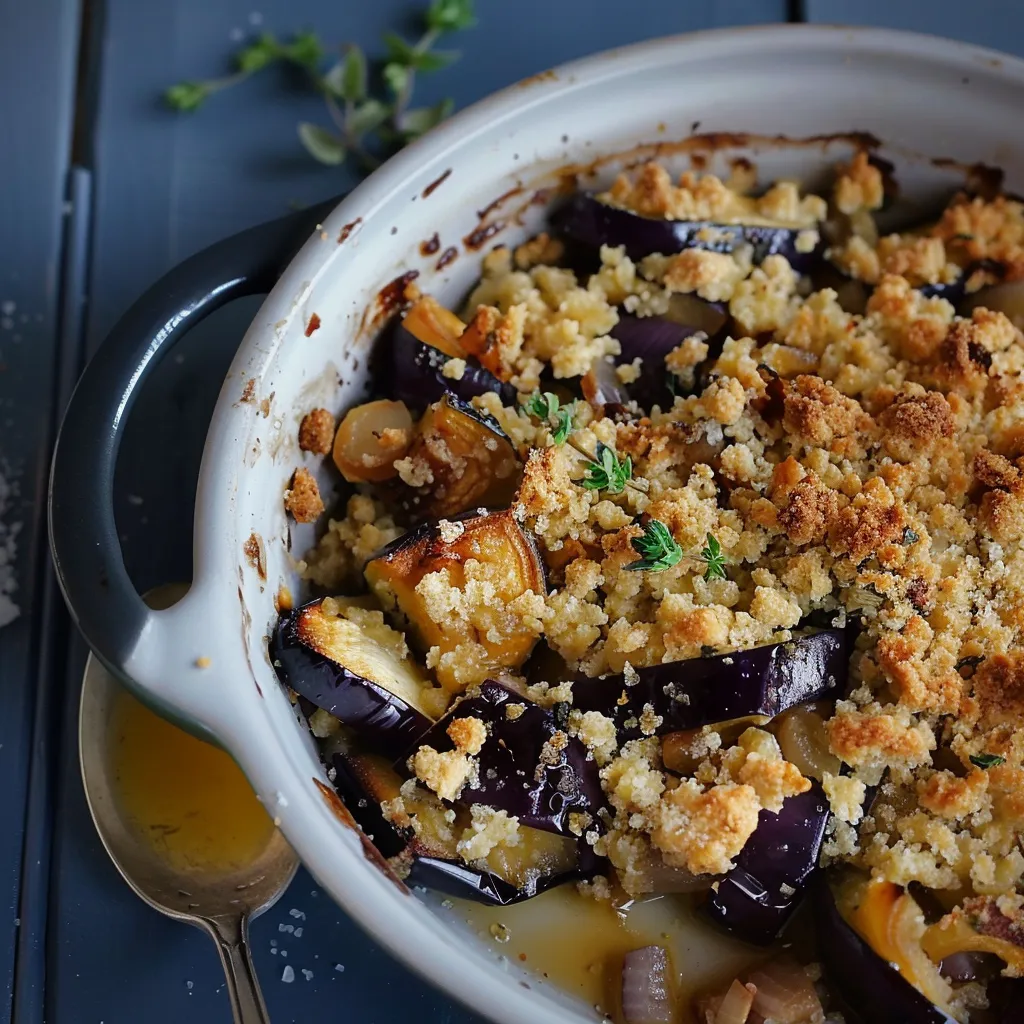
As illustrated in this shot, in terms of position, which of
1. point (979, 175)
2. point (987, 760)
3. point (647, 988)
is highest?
point (979, 175)

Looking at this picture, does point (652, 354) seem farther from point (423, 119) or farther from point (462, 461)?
point (423, 119)

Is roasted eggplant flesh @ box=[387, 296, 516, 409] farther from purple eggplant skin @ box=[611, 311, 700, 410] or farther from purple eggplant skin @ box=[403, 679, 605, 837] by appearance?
purple eggplant skin @ box=[403, 679, 605, 837]

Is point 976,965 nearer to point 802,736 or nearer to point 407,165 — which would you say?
point 802,736

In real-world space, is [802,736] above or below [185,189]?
below

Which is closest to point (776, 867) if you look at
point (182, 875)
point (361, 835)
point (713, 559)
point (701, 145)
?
point (713, 559)

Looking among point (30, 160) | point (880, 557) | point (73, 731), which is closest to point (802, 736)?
point (880, 557)

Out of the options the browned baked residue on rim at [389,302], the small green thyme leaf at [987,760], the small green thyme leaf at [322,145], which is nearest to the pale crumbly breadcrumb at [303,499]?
the browned baked residue on rim at [389,302]
